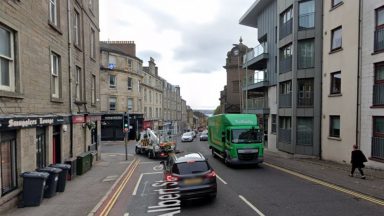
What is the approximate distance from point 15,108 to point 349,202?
1116cm

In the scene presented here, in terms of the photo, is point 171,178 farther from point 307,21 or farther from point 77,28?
point 307,21

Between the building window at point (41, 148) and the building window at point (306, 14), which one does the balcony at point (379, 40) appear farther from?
the building window at point (41, 148)

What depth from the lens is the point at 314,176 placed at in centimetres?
1452

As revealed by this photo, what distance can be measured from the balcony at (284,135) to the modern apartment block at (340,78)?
3.46 meters

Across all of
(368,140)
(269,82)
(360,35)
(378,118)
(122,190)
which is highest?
(360,35)

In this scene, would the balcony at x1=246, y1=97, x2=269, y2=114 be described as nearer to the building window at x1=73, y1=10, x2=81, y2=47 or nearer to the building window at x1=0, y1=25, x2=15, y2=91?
the building window at x1=73, y1=10, x2=81, y2=47

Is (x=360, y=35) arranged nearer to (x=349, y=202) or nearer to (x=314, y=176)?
(x=314, y=176)

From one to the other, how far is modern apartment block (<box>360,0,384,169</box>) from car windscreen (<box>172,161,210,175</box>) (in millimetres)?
10531

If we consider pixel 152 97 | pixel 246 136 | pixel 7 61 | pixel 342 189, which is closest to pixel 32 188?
pixel 7 61

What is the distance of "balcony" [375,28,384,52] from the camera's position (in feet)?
52.4

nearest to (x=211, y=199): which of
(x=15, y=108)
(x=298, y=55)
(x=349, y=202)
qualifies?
(x=349, y=202)

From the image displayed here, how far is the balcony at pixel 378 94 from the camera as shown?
16.0m

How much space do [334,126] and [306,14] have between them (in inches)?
335

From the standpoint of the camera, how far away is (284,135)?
25969 mm
